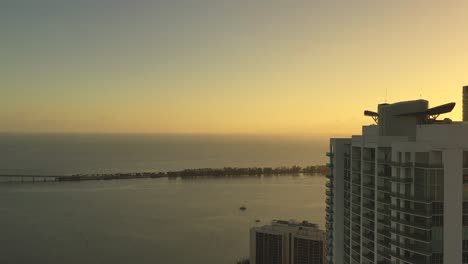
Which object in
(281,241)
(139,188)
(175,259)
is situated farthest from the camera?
(139,188)

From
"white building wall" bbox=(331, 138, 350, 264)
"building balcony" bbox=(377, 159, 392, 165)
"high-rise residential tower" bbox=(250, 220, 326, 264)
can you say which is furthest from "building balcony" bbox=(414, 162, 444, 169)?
"high-rise residential tower" bbox=(250, 220, 326, 264)

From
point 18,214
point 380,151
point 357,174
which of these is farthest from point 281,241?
point 18,214

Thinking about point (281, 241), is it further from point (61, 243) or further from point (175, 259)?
point (61, 243)

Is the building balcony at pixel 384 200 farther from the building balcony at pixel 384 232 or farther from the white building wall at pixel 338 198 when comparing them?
the white building wall at pixel 338 198

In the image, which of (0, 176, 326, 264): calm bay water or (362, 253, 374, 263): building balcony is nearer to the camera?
(362, 253, 374, 263): building balcony

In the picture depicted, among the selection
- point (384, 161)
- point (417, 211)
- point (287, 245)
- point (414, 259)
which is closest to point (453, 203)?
point (417, 211)

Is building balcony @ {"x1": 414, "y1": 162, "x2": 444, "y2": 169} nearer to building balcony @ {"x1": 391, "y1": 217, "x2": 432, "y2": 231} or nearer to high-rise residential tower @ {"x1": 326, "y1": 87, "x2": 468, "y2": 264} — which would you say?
high-rise residential tower @ {"x1": 326, "y1": 87, "x2": 468, "y2": 264}

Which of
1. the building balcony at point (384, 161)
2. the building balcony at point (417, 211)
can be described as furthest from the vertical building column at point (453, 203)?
the building balcony at point (384, 161)
